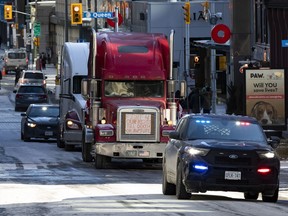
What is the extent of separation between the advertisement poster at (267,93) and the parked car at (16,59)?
73689 millimetres

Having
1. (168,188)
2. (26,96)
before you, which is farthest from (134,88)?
(26,96)

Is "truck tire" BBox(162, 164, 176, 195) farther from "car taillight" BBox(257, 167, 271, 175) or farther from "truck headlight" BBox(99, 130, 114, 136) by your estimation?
"truck headlight" BBox(99, 130, 114, 136)

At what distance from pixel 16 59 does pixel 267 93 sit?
77.2 m

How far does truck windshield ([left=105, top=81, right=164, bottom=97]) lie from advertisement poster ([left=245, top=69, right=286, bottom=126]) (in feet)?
20.8

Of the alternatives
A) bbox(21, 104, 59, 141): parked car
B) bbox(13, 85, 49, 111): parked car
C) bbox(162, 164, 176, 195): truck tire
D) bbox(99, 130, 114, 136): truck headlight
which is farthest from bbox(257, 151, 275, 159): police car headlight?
bbox(13, 85, 49, 111): parked car

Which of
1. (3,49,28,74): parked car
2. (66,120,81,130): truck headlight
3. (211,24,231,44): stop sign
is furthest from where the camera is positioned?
(3,49,28,74): parked car

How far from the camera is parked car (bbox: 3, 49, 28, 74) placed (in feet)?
363

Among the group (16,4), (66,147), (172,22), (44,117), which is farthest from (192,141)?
(16,4)

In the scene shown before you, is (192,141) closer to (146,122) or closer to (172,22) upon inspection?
(146,122)

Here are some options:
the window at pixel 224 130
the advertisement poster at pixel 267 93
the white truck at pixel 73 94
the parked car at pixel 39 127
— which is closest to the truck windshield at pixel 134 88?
the white truck at pixel 73 94

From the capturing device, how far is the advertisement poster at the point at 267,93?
36.7 meters

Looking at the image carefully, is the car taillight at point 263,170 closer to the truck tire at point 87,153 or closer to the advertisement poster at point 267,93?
the truck tire at point 87,153

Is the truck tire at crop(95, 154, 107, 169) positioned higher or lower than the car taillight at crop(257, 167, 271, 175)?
lower

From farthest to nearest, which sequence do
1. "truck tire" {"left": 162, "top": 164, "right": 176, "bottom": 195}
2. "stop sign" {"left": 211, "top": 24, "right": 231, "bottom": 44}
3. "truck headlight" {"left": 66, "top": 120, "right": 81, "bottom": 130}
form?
"stop sign" {"left": 211, "top": 24, "right": 231, "bottom": 44} < "truck headlight" {"left": 66, "top": 120, "right": 81, "bottom": 130} < "truck tire" {"left": 162, "top": 164, "right": 176, "bottom": 195}
